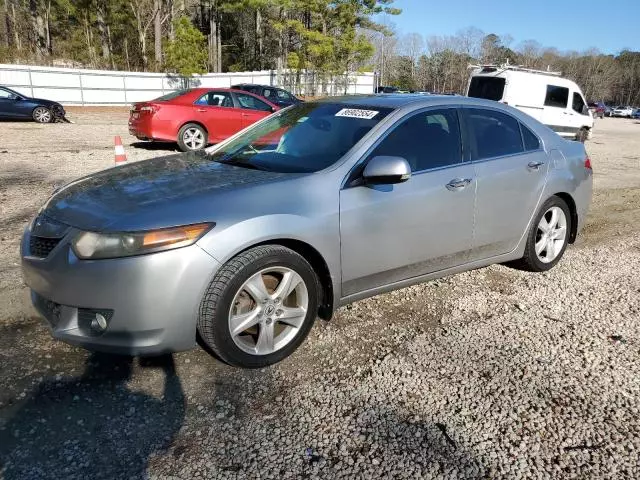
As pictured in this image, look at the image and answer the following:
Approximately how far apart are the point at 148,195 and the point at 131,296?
65cm

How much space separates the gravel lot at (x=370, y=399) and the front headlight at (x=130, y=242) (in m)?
0.74

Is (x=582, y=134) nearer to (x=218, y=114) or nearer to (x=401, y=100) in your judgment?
(x=218, y=114)

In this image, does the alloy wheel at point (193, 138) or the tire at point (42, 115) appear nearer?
the alloy wheel at point (193, 138)

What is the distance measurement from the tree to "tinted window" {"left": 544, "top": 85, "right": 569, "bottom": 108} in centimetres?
2152

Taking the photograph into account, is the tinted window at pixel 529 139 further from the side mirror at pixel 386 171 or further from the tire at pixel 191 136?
the tire at pixel 191 136

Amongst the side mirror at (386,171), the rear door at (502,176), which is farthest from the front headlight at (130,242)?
the rear door at (502,176)

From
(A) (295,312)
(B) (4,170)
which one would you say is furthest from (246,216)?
(B) (4,170)

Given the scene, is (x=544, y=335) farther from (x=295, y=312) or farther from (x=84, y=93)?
(x=84, y=93)

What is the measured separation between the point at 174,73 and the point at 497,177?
104ft

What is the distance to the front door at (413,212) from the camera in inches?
125

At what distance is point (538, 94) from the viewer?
1645cm

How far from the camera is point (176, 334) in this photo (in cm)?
264

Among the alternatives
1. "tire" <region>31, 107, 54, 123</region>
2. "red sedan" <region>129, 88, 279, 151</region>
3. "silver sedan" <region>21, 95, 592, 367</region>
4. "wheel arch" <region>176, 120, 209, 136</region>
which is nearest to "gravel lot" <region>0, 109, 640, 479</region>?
"silver sedan" <region>21, 95, 592, 367</region>

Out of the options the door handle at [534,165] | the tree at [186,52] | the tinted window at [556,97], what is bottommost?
the door handle at [534,165]
